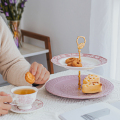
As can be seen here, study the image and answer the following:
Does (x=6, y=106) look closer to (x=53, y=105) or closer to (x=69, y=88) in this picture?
(x=53, y=105)

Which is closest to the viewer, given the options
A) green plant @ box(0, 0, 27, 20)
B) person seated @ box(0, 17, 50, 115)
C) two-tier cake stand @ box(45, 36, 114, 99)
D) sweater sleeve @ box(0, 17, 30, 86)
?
two-tier cake stand @ box(45, 36, 114, 99)

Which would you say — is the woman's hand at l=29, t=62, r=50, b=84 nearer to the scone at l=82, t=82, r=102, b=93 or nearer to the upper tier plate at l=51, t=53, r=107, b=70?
the upper tier plate at l=51, t=53, r=107, b=70

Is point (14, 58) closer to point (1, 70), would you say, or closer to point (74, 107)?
point (1, 70)

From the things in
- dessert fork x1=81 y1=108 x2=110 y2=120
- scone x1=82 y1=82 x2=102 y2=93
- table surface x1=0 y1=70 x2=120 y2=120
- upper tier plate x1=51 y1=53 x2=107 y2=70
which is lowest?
table surface x1=0 y1=70 x2=120 y2=120

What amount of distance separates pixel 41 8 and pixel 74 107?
5.69 ft

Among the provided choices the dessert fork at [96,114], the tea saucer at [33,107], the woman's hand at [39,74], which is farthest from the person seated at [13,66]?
the dessert fork at [96,114]

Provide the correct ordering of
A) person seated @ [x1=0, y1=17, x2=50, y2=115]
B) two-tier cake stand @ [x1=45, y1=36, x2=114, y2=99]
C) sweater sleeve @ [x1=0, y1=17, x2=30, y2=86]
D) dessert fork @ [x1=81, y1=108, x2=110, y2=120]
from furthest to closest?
sweater sleeve @ [x1=0, y1=17, x2=30, y2=86] < person seated @ [x1=0, y1=17, x2=50, y2=115] < two-tier cake stand @ [x1=45, y1=36, x2=114, y2=99] < dessert fork @ [x1=81, y1=108, x2=110, y2=120]

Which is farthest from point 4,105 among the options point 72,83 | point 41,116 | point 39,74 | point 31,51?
point 31,51

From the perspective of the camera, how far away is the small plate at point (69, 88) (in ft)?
2.90

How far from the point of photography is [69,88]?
3.19 ft

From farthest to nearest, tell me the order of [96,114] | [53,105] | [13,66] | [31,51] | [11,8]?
[31,51] → [11,8] → [13,66] → [53,105] → [96,114]

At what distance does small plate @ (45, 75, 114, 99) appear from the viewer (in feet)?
2.90

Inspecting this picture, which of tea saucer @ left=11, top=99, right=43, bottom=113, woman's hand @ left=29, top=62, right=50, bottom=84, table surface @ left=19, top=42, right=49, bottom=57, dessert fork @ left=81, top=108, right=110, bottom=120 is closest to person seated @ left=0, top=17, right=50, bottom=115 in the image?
woman's hand @ left=29, top=62, right=50, bottom=84

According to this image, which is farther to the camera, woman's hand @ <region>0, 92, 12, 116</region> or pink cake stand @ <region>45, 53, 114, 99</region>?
pink cake stand @ <region>45, 53, 114, 99</region>
